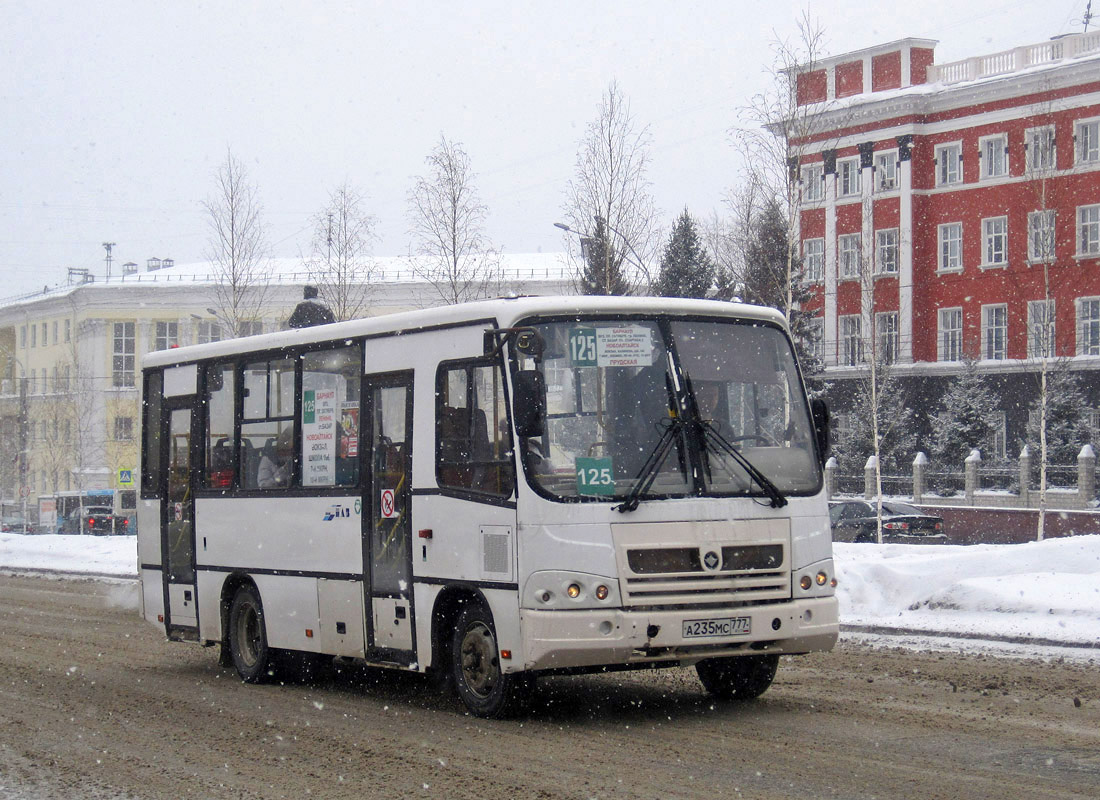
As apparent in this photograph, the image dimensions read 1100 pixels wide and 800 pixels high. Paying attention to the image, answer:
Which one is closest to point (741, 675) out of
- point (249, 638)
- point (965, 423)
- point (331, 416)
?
point (331, 416)

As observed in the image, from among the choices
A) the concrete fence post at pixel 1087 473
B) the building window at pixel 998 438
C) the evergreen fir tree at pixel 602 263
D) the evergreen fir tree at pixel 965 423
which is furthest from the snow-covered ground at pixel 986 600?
the building window at pixel 998 438

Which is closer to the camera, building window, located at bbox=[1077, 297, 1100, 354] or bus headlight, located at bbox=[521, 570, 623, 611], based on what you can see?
bus headlight, located at bbox=[521, 570, 623, 611]

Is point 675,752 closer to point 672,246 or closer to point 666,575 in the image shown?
point 666,575

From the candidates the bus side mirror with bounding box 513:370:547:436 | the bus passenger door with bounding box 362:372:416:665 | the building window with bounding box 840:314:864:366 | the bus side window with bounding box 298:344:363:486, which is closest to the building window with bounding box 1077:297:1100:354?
the building window with bounding box 840:314:864:366

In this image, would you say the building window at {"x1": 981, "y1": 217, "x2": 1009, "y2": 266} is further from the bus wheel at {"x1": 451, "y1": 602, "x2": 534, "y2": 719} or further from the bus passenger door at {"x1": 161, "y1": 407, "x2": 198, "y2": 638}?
the bus wheel at {"x1": 451, "y1": 602, "x2": 534, "y2": 719}

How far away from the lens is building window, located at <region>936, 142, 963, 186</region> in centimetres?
6034

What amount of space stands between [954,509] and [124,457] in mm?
47494

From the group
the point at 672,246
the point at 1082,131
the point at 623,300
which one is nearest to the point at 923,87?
the point at 1082,131

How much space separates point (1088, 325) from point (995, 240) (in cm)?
584

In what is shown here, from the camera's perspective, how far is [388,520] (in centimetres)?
1115

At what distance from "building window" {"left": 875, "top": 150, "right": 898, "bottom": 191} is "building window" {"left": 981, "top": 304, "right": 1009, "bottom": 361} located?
258 inches

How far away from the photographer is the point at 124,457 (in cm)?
7612

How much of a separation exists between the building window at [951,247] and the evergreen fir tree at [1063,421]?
33.9 ft

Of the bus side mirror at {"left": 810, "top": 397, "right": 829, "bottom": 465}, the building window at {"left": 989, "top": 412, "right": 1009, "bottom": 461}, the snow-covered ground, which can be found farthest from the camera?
the building window at {"left": 989, "top": 412, "right": 1009, "bottom": 461}
